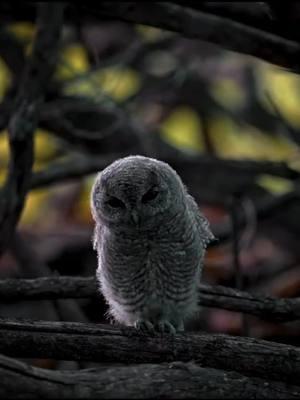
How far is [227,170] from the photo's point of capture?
7879 millimetres

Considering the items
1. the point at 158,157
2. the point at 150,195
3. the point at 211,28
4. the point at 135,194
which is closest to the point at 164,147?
the point at 158,157

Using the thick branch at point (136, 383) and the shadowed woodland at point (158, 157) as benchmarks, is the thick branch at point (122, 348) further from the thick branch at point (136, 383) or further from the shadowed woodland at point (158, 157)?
the thick branch at point (136, 383)

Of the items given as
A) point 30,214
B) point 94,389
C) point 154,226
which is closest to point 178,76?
point 30,214

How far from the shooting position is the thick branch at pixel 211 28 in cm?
488

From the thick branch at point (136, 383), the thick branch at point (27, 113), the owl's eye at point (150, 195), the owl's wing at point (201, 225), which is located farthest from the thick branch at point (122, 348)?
the thick branch at point (27, 113)

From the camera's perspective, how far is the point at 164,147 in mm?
7422

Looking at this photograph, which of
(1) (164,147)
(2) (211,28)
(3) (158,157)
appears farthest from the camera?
(1) (164,147)

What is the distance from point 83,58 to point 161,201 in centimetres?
494

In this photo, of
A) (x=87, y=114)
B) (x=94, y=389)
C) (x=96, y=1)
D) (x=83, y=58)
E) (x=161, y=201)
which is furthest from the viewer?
(x=83, y=58)

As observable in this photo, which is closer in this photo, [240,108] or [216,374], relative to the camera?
[216,374]

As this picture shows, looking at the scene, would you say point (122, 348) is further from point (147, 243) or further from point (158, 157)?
point (158, 157)

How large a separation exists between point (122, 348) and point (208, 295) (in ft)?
3.12

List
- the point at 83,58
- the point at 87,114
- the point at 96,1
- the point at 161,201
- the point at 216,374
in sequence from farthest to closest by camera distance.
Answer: the point at 83,58 < the point at 87,114 < the point at 96,1 < the point at 161,201 < the point at 216,374

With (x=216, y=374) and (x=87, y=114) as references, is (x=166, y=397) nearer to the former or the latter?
(x=216, y=374)
